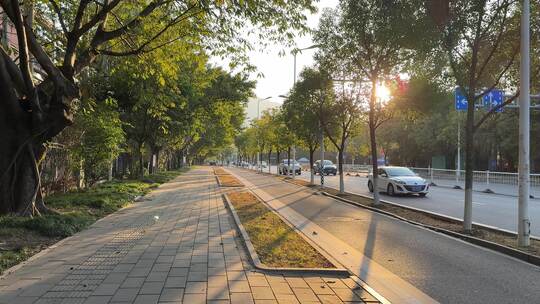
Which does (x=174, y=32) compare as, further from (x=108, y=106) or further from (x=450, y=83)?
(x=450, y=83)

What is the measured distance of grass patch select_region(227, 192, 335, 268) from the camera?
7559mm

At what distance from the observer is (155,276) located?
646cm

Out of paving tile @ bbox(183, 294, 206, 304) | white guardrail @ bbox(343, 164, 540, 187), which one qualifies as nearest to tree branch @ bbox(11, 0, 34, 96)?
paving tile @ bbox(183, 294, 206, 304)

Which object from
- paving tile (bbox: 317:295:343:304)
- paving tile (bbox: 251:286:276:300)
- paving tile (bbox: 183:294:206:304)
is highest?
paving tile (bbox: 183:294:206:304)

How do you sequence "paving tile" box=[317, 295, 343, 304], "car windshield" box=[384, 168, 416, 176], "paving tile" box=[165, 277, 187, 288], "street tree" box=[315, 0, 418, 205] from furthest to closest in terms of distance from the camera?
"car windshield" box=[384, 168, 416, 176]
"street tree" box=[315, 0, 418, 205]
"paving tile" box=[165, 277, 187, 288]
"paving tile" box=[317, 295, 343, 304]

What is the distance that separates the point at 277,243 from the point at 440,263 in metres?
2.91

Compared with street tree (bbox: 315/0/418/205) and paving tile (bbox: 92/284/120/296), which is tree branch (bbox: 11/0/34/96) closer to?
paving tile (bbox: 92/284/120/296)

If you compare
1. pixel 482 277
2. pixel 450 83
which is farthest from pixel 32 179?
pixel 450 83

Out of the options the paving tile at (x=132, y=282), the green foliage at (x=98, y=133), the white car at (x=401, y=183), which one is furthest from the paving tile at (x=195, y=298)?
the white car at (x=401, y=183)

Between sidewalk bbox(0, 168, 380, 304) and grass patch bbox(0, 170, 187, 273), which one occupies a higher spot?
grass patch bbox(0, 170, 187, 273)

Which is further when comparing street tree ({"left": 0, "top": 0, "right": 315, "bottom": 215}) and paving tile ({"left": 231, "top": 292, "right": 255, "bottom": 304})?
street tree ({"left": 0, "top": 0, "right": 315, "bottom": 215})

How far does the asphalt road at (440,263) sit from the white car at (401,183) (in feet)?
31.4

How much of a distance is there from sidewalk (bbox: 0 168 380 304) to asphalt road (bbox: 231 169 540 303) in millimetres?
1341

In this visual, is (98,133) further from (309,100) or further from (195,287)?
(195,287)
